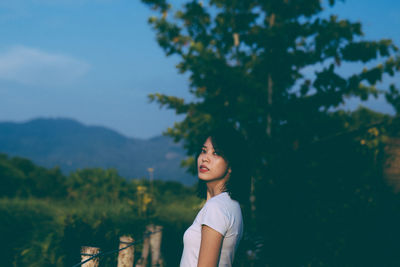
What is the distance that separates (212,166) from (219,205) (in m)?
0.44

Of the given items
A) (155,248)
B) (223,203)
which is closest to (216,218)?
(223,203)

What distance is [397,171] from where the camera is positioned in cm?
662

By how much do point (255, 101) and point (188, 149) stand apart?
10.3 ft

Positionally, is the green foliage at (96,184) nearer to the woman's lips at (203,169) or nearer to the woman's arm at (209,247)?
the woman's lips at (203,169)

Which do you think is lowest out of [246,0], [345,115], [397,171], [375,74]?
[397,171]

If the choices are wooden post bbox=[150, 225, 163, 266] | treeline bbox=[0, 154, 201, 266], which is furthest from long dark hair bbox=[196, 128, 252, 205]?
wooden post bbox=[150, 225, 163, 266]

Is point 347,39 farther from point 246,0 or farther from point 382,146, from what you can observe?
point 382,146

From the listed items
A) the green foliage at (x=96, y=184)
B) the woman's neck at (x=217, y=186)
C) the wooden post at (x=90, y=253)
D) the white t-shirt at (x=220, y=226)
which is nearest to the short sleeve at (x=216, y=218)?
the white t-shirt at (x=220, y=226)

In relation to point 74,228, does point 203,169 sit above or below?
above

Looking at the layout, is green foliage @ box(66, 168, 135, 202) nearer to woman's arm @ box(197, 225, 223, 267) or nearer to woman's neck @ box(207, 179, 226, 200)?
woman's neck @ box(207, 179, 226, 200)

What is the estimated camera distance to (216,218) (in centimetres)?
222

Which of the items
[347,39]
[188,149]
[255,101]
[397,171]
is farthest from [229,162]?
[347,39]

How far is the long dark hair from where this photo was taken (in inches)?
106

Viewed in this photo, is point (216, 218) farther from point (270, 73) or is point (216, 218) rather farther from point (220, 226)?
point (270, 73)
